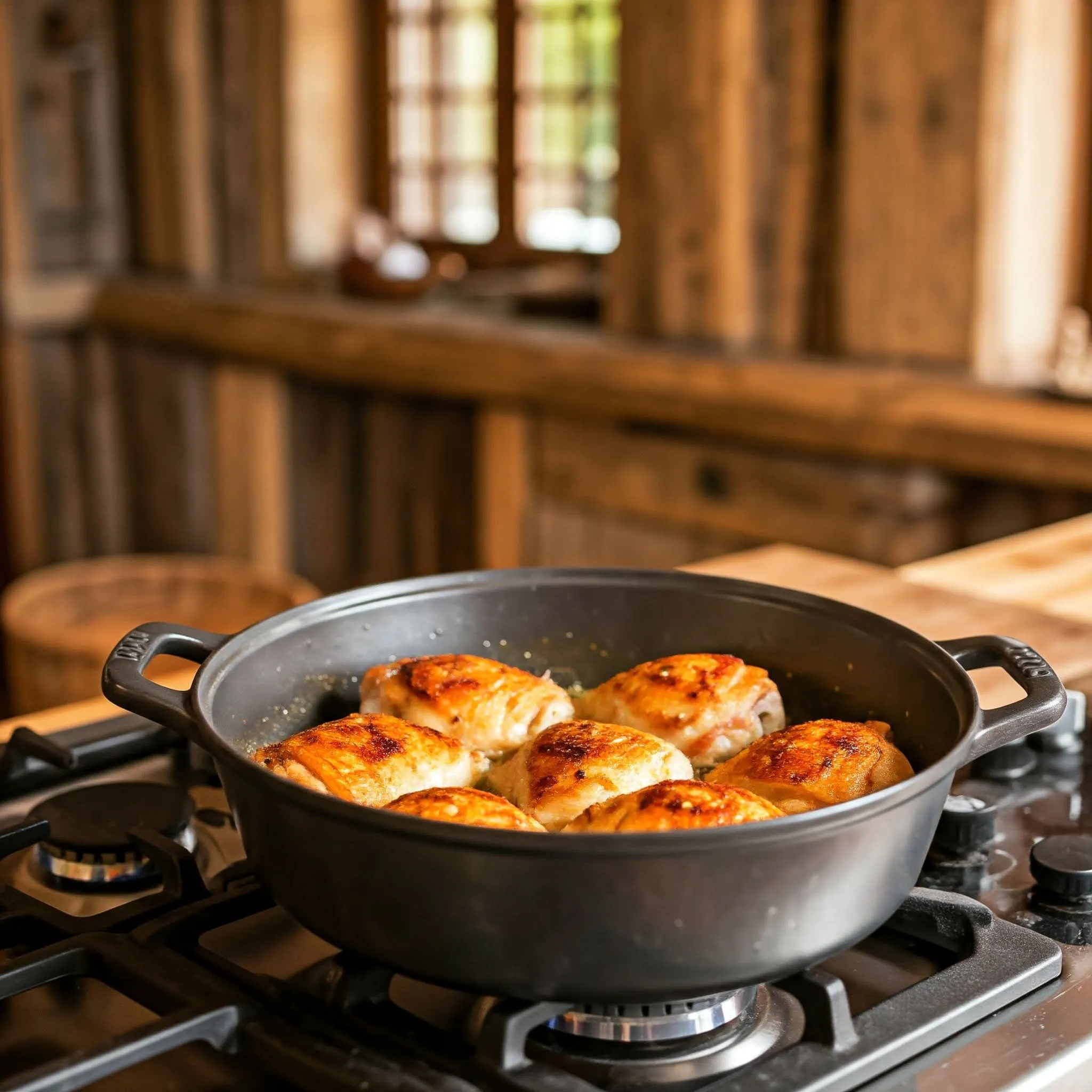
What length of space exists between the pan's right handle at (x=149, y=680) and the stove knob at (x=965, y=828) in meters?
0.53

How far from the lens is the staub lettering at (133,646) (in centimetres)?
88

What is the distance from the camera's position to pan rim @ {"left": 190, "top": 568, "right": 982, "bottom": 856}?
0.69 meters

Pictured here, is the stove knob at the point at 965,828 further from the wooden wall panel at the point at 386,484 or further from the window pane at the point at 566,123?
the window pane at the point at 566,123

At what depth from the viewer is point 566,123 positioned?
13.4 feet

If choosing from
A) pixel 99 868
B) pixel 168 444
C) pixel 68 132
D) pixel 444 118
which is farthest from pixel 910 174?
pixel 68 132

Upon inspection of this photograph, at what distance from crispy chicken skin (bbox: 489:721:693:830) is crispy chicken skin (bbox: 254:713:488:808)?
48 mm

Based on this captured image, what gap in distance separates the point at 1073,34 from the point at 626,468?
1270 millimetres

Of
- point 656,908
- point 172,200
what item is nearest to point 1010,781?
point 656,908

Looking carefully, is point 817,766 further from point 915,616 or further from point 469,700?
point 915,616

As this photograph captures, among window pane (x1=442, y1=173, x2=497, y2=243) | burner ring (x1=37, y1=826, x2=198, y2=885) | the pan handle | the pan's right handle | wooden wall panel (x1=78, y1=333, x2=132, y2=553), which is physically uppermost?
window pane (x1=442, y1=173, x2=497, y2=243)

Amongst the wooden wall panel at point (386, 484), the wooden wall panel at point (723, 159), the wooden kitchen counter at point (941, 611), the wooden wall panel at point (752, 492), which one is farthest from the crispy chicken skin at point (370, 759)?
the wooden wall panel at point (386, 484)

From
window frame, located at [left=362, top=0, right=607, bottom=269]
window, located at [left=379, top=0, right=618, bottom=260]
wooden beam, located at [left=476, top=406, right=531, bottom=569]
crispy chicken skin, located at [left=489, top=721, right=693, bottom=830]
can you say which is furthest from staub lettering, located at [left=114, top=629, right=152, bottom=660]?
window frame, located at [left=362, top=0, right=607, bottom=269]

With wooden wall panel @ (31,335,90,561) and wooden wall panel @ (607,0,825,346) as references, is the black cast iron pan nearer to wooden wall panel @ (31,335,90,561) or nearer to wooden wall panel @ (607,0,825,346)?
wooden wall panel @ (607,0,825,346)

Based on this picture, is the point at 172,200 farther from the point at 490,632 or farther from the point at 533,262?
the point at 490,632
